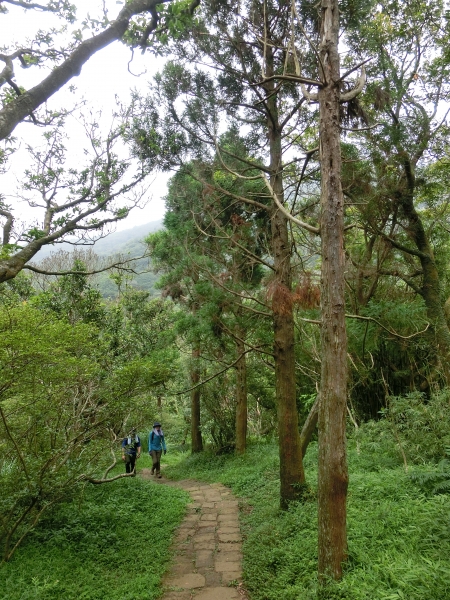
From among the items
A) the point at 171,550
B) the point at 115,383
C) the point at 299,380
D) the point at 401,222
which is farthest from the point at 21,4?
the point at 299,380

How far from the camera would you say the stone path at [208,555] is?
13.3 ft

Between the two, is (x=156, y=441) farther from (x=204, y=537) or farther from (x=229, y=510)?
(x=204, y=537)

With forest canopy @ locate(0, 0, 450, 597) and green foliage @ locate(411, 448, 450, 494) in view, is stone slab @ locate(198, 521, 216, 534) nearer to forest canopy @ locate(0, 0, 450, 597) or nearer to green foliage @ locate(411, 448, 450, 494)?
forest canopy @ locate(0, 0, 450, 597)

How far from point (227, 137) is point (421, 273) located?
4.77 meters

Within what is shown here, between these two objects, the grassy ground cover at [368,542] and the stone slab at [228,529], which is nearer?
the grassy ground cover at [368,542]

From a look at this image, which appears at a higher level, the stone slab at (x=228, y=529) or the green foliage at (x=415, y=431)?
the green foliage at (x=415, y=431)

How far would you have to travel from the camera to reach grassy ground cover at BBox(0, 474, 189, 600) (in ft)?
12.7

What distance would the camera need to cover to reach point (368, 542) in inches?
139

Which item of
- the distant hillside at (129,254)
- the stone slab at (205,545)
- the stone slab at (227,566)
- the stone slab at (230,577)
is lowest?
the stone slab at (205,545)

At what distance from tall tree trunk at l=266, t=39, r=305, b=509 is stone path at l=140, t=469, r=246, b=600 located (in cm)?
98

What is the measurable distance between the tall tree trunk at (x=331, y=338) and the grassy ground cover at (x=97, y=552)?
1984 millimetres

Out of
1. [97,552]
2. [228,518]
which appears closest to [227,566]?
[97,552]

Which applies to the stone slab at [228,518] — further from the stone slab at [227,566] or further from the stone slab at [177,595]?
the stone slab at [177,595]

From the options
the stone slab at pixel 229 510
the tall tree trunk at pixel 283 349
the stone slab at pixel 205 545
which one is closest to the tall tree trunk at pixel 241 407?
the stone slab at pixel 229 510
